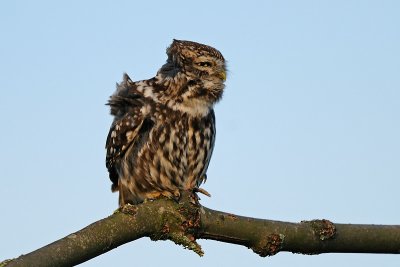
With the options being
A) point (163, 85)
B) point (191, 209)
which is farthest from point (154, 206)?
point (163, 85)

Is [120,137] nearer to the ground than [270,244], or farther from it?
farther from it

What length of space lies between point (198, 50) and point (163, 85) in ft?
1.42

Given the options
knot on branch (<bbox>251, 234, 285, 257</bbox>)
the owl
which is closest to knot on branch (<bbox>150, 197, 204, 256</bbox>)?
knot on branch (<bbox>251, 234, 285, 257</bbox>)

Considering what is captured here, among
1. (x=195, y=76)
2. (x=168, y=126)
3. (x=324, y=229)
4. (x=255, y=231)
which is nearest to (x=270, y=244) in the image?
(x=255, y=231)

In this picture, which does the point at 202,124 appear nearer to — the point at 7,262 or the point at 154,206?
the point at 154,206

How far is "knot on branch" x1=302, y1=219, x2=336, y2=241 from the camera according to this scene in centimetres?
402

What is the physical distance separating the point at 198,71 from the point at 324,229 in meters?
2.40

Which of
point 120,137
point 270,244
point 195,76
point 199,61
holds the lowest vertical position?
point 270,244

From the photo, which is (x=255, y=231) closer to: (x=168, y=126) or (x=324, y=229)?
(x=324, y=229)

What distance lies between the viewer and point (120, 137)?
603 cm

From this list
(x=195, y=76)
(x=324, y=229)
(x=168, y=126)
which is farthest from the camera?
A: (x=195, y=76)

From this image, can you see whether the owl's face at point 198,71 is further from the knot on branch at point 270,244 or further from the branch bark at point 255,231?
the knot on branch at point 270,244

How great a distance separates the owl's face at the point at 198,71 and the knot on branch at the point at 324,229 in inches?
83.6

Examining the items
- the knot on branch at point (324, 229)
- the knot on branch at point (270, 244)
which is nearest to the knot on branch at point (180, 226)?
the knot on branch at point (270, 244)
